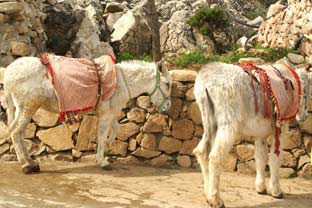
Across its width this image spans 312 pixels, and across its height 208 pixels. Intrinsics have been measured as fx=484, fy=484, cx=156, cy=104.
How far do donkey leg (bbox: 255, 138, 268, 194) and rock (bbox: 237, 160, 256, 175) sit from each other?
110 centimetres

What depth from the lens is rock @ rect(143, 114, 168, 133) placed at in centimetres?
781

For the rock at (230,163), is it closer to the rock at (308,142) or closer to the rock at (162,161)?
the rock at (162,161)

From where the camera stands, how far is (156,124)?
A: 7816 mm

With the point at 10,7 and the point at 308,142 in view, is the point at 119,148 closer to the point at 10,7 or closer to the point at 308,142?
the point at 308,142

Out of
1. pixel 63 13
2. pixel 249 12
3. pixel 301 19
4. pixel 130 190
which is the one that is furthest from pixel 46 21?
pixel 249 12

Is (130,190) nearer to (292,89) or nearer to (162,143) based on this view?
(162,143)

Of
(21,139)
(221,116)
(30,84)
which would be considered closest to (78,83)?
(30,84)

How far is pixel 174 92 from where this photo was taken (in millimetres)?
7758

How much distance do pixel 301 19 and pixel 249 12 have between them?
1202 centimetres

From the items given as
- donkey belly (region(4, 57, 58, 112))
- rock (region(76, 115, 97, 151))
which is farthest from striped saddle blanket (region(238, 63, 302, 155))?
rock (region(76, 115, 97, 151))

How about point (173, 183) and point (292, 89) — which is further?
point (173, 183)

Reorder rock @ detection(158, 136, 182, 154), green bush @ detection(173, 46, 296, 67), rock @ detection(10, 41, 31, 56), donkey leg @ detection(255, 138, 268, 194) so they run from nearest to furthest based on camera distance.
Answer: donkey leg @ detection(255, 138, 268, 194) → rock @ detection(158, 136, 182, 154) → green bush @ detection(173, 46, 296, 67) → rock @ detection(10, 41, 31, 56)

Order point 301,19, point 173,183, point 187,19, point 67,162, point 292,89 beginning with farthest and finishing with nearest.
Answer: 1. point 187,19
2. point 301,19
3. point 67,162
4. point 173,183
5. point 292,89

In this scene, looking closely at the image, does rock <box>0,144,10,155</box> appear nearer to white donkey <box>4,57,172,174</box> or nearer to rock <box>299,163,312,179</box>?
white donkey <box>4,57,172,174</box>
